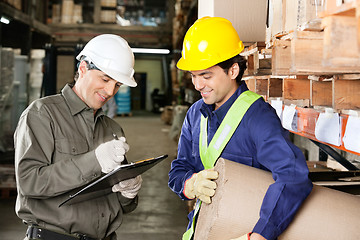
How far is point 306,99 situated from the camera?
2609 millimetres

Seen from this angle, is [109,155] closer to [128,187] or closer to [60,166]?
[60,166]

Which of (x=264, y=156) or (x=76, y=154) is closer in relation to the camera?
(x=264, y=156)

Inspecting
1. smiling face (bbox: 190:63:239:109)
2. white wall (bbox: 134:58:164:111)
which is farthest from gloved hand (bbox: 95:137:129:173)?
white wall (bbox: 134:58:164:111)

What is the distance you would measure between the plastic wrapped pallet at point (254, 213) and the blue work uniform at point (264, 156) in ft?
0.16

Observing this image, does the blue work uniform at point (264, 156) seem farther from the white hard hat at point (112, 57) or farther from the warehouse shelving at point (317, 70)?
the white hard hat at point (112, 57)

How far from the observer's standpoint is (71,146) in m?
2.21

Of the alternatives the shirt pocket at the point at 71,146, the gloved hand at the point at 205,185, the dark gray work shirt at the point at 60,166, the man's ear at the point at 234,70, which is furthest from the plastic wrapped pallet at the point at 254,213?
the shirt pocket at the point at 71,146

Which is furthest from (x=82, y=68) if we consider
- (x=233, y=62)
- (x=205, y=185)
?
(x=205, y=185)

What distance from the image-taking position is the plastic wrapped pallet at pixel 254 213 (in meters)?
1.69

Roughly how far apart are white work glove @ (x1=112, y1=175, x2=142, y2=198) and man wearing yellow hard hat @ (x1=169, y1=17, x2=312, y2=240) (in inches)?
9.3

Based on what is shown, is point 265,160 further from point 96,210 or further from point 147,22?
point 147,22

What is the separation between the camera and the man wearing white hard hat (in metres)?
2.03

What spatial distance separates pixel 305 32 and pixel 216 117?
67 centimetres

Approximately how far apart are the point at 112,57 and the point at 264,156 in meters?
1.06
